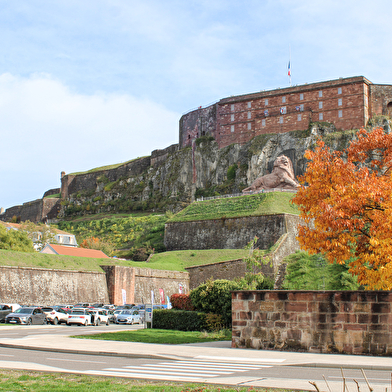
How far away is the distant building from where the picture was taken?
230 feet

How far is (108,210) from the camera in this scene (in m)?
95.1

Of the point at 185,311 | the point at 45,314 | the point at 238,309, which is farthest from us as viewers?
the point at 45,314

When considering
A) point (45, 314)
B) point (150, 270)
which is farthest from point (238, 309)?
point (150, 270)

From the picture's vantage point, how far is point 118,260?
45781mm

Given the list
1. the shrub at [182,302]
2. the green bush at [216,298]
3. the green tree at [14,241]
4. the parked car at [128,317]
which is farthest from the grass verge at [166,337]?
the green tree at [14,241]

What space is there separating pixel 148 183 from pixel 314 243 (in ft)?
249

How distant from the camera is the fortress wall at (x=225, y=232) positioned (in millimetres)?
50719

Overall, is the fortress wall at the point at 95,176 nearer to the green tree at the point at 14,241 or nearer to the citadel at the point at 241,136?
the citadel at the point at 241,136

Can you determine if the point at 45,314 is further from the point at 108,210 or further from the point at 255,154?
the point at 108,210

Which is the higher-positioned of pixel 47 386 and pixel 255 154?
pixel 255 154

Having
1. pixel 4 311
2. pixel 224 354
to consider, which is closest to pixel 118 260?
pixel 4 311

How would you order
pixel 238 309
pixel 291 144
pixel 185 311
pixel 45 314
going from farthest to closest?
pixel 291 144
pixel 45 314
pixel 185 311
pixel 238 309

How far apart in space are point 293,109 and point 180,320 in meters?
57.6

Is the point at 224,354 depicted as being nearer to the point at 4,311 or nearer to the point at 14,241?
the point at 4,311
